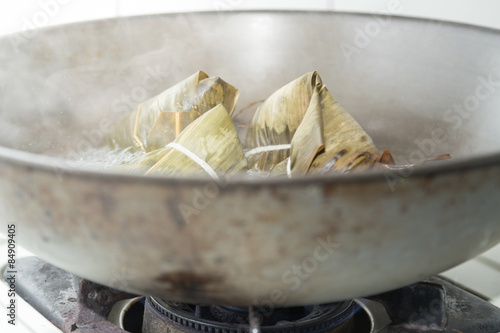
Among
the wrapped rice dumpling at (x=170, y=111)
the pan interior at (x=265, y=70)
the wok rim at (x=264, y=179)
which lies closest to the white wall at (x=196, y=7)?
the pan interior at (x=265, y=70)

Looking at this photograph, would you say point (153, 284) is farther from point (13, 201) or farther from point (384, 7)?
point (384, 7)

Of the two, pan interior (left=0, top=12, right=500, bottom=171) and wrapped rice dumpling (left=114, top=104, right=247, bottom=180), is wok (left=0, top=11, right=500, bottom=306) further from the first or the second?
pan interior (left=0, top=12, right=500, bottom=171)

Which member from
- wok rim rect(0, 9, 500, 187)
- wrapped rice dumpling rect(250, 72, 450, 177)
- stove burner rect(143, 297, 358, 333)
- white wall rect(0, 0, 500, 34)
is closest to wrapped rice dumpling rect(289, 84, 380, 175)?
wrapped rice dumpling rect(250, 72, 450, 177)

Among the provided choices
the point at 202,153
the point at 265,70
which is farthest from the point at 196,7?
the point at 202,153

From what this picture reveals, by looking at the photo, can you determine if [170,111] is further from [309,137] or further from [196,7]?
[196,7]

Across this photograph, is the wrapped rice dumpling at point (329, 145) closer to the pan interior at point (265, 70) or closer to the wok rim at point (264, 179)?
the pan interior at point (265, 70)

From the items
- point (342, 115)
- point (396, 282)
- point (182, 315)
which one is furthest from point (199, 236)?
point (342, 115)
